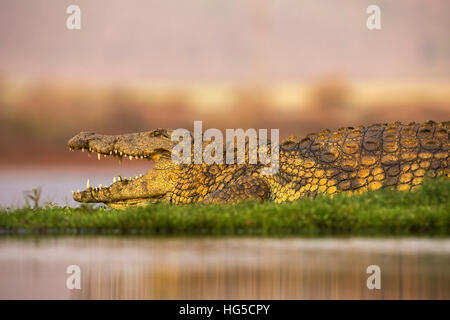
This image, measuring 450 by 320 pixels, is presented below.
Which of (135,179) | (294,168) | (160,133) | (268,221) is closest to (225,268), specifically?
(268,221)

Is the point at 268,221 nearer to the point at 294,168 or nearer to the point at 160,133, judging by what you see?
the point at 294,168

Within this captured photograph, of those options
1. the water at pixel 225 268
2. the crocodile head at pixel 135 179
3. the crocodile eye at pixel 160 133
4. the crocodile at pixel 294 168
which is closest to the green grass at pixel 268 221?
the water at pixel 225 268

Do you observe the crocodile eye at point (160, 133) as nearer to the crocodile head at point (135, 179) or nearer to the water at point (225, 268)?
the crocodile head at point (135, 179)

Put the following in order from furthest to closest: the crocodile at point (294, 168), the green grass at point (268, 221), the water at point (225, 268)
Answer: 1. the crocodile at point (294, 168)
2. the green grass at point (268, 221)
3. the water at point (225, 268)

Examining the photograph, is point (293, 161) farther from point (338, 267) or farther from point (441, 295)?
point (441, 295)

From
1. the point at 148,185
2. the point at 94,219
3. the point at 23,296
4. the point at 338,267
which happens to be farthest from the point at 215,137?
the point at 23,296

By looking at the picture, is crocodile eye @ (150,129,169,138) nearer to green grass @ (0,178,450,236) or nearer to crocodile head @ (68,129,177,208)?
crocodile head @ (68,129,177,208)
